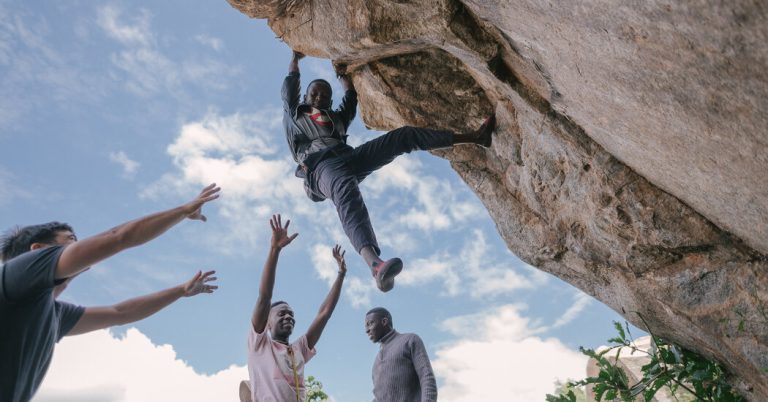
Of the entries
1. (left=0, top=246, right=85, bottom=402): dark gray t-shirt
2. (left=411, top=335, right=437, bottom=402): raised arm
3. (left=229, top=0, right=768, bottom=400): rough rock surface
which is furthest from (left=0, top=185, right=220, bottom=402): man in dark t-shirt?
(left=411, top=335, right=437, bottom=402): raised arm

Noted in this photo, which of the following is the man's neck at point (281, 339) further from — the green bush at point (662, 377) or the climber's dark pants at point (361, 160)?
the green bush at point (662, 377)

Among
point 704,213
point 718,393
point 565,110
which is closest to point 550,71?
point 565,110

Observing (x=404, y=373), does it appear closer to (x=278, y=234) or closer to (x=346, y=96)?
(x=278, y=234)

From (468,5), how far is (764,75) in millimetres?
2599

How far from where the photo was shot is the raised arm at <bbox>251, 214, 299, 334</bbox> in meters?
4.55

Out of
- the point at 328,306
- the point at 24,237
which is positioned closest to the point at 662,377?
the point at 328,306

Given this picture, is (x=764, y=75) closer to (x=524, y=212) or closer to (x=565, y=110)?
(x=565, y=110)

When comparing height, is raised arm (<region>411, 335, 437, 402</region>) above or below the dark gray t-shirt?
above

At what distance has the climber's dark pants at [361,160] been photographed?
557cm

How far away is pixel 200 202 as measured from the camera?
3.24 m

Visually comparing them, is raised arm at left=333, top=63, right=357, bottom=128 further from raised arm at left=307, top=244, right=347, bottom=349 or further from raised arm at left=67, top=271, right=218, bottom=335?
raised arm at left=67, top=271, right=218, bottom=335

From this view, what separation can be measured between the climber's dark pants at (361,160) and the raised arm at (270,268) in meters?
0.97

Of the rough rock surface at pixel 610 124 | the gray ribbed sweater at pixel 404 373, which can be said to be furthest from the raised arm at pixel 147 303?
the rough rock surface at pixel 610 124

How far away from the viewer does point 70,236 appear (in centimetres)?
360
